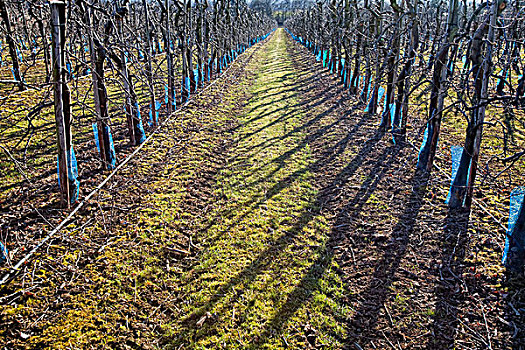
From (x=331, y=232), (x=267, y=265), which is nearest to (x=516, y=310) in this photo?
(x=331, y=232)

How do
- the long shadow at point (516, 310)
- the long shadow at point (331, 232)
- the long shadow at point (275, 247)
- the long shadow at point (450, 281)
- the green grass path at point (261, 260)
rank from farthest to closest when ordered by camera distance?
the long shadow at point (275, 247), the long shadow at point (331, 232), the green grass path at point (261, 260), the long shadow at point (450, 281), the long shadow at point (516, 310)

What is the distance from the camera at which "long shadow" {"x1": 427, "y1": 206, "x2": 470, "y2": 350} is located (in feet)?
10.8

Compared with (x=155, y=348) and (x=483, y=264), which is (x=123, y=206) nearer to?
(x=155, y=348)

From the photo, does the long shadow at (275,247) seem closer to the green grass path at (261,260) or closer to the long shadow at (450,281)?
the green grass path at (261,260)

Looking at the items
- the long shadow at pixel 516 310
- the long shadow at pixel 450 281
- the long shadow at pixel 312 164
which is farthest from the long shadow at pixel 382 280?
the long shadow at pixel 312 164

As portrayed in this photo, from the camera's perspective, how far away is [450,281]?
392cm

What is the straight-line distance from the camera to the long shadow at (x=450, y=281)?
329 centimetres

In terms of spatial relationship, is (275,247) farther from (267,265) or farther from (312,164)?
(312,164)

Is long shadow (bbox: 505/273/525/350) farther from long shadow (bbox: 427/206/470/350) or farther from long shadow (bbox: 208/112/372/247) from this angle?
long shadow (bbox: 208/112/372/247)

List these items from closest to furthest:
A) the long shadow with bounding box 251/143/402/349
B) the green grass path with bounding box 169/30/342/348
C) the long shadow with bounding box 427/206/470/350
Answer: the long shadow with bounding box 427/206/470/350 < the green grass path with bounding box 169/30/342/348 < the long shadow with bounding box 251/143/402/349

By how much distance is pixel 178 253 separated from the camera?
176 inches

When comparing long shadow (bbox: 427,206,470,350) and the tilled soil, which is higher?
long shadow (bbox: 427,206,470,350)

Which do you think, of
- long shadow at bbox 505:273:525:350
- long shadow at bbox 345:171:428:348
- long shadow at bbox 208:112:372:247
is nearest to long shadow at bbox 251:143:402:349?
long shadow at bbox 208:112:372:247

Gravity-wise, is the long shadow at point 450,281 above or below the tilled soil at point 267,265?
above
